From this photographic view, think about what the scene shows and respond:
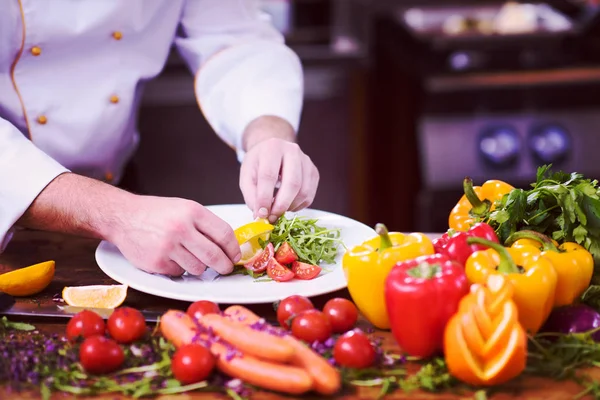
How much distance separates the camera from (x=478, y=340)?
1.15 m

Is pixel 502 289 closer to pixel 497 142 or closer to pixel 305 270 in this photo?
pixel 305 270

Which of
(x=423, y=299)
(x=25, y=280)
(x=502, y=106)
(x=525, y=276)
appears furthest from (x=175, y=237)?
(x=502, y=106)

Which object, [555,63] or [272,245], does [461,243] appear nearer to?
[272,245]

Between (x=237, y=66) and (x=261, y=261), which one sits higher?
(x=237, y=66)

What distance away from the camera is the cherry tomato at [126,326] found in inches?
50.7

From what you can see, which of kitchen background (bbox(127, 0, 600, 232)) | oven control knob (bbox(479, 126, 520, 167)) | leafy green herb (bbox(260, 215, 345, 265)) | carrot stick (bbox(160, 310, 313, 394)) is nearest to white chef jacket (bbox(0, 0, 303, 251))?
leafy green herb (bbox(260, 215, 345, 265))

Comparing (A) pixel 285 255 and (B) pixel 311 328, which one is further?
(A) pixel 285 255

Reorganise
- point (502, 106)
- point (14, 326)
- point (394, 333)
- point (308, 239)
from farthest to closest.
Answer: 1. point (502, 106)
2. point (308, 239)
3. point (14, 326)
4. point (394, 333)

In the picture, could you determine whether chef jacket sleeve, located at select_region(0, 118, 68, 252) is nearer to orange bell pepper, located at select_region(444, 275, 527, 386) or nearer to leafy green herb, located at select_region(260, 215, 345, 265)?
leafy green herb, located at select_region(260, 215, 345, 265)

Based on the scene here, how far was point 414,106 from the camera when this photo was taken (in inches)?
138

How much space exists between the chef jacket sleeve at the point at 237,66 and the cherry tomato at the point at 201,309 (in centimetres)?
88

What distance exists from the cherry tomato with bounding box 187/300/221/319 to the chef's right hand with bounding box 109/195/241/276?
0.58 feet

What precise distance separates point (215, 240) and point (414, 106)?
219 cm

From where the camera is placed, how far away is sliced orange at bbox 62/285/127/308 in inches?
57.4
